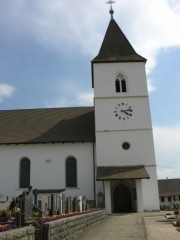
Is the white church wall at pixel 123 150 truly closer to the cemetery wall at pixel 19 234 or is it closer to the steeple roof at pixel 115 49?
the steeple roof at pixel 115 49

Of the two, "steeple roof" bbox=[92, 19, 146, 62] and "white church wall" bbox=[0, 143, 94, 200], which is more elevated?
"steeple roof" bbox=[92, 19, 146, 62]

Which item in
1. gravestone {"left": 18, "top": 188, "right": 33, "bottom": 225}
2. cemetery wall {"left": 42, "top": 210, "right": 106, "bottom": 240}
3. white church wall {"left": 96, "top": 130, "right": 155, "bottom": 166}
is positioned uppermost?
white church wall {"left": 96, "top": 130, "right": 155, "bottom": 166}

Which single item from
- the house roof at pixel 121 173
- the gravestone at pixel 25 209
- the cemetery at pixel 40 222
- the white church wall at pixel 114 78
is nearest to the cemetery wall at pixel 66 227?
the cemetery at pixel 40 222

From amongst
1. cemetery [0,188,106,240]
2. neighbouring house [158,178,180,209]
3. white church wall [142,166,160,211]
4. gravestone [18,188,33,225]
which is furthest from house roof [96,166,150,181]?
neighbouring house [158,178,180,209]

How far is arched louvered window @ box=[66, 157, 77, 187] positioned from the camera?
1022 inches

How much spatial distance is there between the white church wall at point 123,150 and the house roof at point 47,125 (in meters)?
1.52

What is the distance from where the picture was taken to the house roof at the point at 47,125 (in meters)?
27.0

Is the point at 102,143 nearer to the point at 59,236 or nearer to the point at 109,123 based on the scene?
the point at 109,123

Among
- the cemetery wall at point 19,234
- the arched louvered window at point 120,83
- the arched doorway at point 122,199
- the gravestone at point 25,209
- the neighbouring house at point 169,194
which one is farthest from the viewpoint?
the neighbouring house at point 169,194

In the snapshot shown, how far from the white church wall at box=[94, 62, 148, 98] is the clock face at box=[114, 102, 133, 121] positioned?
3.71ft

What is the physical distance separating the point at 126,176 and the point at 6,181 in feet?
35.7

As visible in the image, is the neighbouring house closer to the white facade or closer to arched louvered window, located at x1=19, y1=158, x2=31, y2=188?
the white facade

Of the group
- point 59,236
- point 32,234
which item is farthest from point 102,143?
point 32,234

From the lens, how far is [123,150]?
25.9 meters
